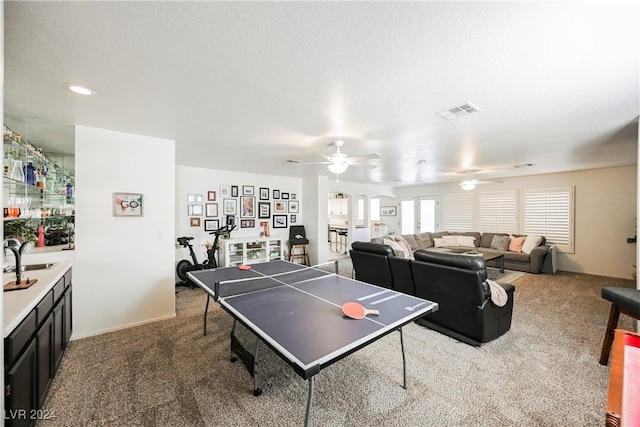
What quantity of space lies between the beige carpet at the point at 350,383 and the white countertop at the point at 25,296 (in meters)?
0.86

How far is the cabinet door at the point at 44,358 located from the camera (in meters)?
1.73

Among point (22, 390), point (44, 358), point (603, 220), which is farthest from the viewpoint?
point (603, 220)

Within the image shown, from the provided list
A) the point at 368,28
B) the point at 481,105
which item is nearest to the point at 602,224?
the point at 481,105

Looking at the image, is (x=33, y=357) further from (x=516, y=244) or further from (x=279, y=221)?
(x=516, y=244)

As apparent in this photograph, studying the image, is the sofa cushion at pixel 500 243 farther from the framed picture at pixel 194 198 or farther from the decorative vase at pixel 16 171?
the decorative vase at pixel 16 171

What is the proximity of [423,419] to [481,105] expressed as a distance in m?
2.63

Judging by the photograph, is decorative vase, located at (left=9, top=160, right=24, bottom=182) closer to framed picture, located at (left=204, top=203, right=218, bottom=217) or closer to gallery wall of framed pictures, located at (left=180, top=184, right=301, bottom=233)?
gallery wall of framed pictures, located at (left=180, top=184, right=301, bottom=233)

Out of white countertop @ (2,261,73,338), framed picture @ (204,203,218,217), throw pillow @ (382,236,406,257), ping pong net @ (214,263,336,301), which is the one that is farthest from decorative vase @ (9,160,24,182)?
throw pillow @ (382,236,406,257)

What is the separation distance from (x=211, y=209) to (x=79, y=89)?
402 centimetres

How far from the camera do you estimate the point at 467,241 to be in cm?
713

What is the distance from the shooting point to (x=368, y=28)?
139 cm

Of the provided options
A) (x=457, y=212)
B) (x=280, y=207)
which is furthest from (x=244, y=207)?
(x=457, y=212)

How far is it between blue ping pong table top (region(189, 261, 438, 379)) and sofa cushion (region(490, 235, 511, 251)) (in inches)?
230

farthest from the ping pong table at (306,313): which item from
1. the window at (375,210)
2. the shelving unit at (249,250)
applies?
the window at (375,210)
